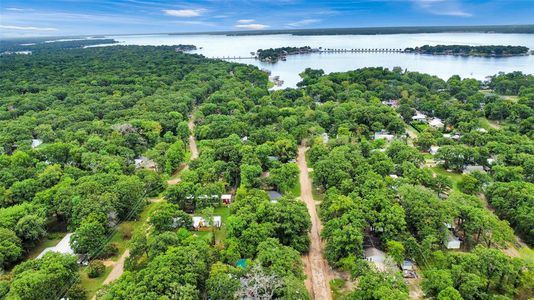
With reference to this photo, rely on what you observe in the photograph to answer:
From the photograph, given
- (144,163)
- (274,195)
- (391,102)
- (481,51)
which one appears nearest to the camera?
(274,195)

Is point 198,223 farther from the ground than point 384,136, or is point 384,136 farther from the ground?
point 384,136

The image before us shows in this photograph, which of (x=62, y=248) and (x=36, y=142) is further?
(x=36, y=142)

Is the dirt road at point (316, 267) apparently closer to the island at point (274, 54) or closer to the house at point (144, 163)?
the house at point (144, 163)

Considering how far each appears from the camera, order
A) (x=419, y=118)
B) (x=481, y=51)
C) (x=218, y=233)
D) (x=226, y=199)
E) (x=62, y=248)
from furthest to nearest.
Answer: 1. (x=481, y=51)
2. (x=419, y=118)
3. (x=226, y=199)
4. (x=218, y=233)
5. (x=62, y=248)

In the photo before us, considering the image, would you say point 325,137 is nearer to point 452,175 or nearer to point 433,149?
point 433,149

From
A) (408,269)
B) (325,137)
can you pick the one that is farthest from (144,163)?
(408,269)

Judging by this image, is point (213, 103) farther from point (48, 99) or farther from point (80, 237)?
point (80, 237)

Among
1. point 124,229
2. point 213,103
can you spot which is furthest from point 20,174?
point 213,103
